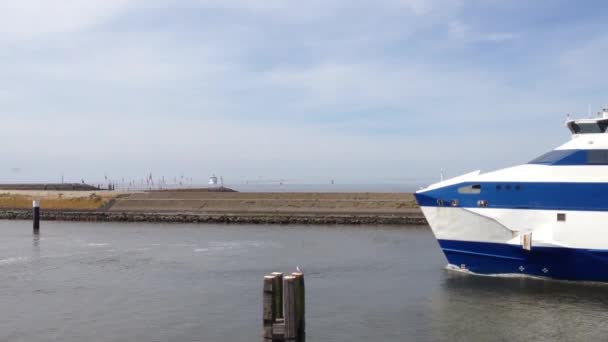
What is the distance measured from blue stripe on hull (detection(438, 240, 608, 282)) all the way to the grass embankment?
5324 centimetres

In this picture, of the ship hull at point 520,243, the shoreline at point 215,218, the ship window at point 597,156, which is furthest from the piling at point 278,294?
the shoreline at point 215,218

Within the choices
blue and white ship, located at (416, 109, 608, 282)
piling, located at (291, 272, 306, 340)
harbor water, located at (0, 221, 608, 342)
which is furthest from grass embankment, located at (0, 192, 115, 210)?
piling, located at (291, 272, 306, 340)

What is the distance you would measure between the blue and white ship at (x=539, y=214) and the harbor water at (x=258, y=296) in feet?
3.05

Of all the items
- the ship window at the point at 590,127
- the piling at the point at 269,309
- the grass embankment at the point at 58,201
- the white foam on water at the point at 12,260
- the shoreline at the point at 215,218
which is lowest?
the white foam on water at the point at 12,260

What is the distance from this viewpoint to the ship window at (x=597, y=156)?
2421cm

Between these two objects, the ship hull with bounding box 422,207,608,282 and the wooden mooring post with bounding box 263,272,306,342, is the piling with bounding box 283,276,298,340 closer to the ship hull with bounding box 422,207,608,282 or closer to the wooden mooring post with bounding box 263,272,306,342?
the wooden mooring post with bounding box 263,272,306,342

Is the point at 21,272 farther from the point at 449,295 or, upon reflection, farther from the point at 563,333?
the point at 563,333

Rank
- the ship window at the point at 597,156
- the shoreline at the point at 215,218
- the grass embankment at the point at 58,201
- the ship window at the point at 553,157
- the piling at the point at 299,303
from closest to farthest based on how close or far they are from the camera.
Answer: the piling at the point at 299,303
the ship window at the point at 597,156
the ship window at the point at 553,157
the shoreline at the point at 215,218
the grass embankment at the point at 58,201

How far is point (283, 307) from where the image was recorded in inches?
594

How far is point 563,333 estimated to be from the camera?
18.8m

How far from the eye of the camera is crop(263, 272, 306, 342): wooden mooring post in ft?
49.0

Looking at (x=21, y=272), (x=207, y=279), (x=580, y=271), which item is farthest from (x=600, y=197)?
(x=21, y=272)

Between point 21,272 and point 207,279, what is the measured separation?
9.85 metres

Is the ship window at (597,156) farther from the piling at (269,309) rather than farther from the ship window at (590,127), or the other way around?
the piling at (269,309)
